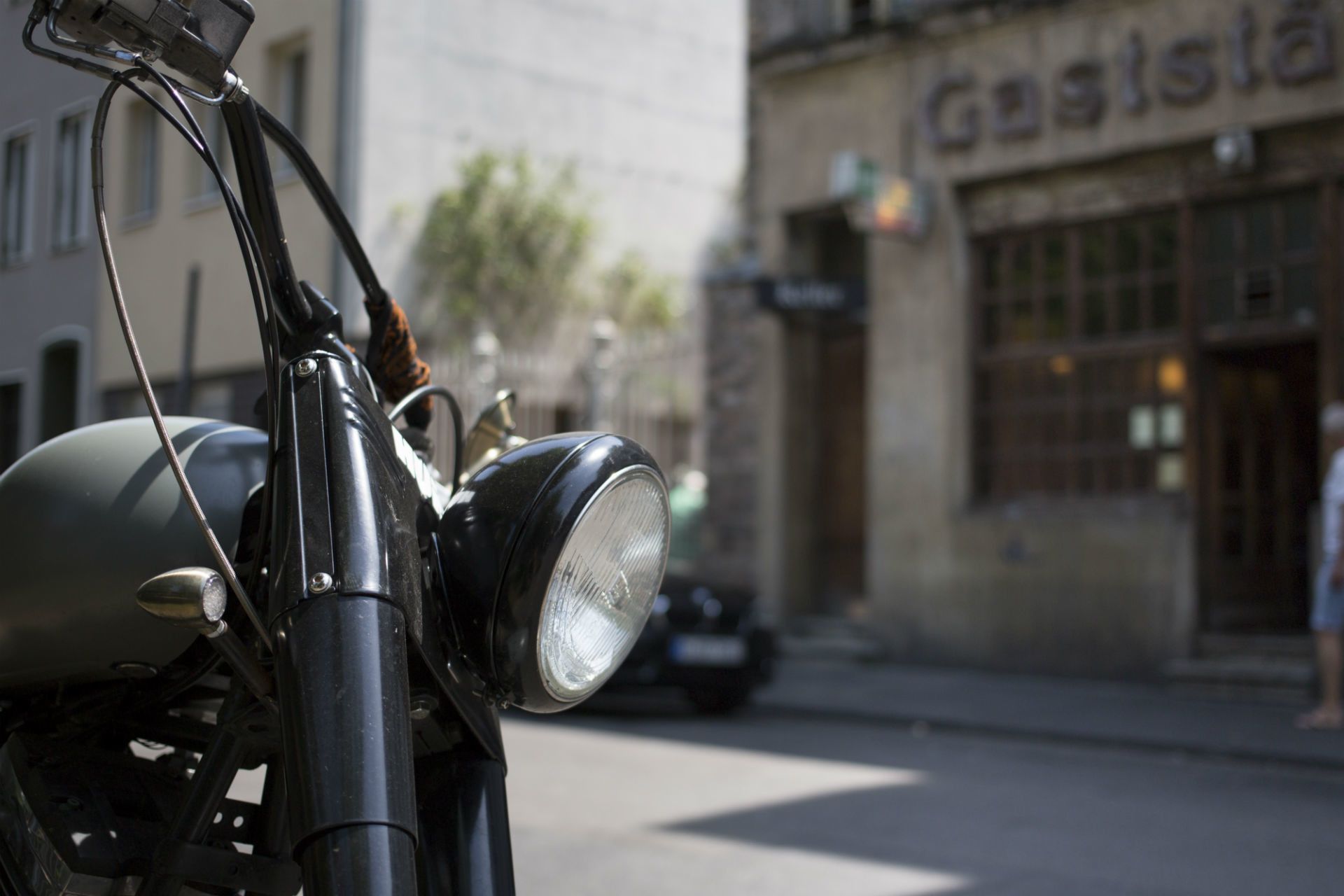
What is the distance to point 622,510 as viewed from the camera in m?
1.64

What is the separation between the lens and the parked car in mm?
9102

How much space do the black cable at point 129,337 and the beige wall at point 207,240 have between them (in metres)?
0.04

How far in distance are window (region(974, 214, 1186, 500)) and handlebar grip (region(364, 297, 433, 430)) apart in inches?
382

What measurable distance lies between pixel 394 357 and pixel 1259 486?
33.4ft

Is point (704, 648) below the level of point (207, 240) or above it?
below

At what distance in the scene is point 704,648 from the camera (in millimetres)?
9172

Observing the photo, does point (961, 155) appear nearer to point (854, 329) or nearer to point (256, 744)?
point (854, 329)

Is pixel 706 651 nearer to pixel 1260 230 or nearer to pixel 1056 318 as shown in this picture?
pixel 1056 318

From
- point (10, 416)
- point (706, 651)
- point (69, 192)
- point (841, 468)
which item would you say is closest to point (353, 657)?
point (69, 192)

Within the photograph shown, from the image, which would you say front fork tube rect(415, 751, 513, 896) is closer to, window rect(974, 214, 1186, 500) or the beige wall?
the beige wall

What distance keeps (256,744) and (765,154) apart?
12417 mm

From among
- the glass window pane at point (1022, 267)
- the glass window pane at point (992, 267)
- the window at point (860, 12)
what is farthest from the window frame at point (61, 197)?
the window at point (860, 12)

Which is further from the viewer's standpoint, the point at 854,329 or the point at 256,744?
the point at 854,329

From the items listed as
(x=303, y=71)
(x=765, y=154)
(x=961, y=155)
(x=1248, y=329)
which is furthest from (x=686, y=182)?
(x=1248, y=329)
